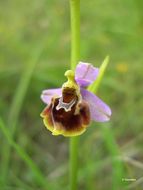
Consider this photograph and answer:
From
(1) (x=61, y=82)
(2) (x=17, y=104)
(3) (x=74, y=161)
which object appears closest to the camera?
(3) (x=74, y=161)

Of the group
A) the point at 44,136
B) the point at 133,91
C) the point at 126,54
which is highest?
the point at 126,54

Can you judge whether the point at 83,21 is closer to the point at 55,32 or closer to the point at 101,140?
the point at 55,32

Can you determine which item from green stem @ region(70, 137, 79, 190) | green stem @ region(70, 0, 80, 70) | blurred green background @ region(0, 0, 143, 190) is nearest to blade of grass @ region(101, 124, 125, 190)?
blurred green background @ region(0, 0, 143, 190)

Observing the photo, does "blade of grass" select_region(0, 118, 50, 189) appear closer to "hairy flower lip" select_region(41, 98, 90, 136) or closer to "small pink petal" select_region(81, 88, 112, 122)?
"hairy flower lip" select_region(41, 98, 90, 136)

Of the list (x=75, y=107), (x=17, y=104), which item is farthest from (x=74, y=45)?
(x=17, y=104)

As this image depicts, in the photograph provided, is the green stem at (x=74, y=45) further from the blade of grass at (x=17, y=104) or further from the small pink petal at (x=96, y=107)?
the blade of grass at (x=17, y=104)

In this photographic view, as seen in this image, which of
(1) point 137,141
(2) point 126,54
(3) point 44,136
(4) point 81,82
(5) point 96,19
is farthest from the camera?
(5) point 96,19

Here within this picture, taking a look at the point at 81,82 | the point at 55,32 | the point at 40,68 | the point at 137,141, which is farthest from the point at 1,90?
the point at 81,82

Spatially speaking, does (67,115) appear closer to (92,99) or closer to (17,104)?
(92,99)
